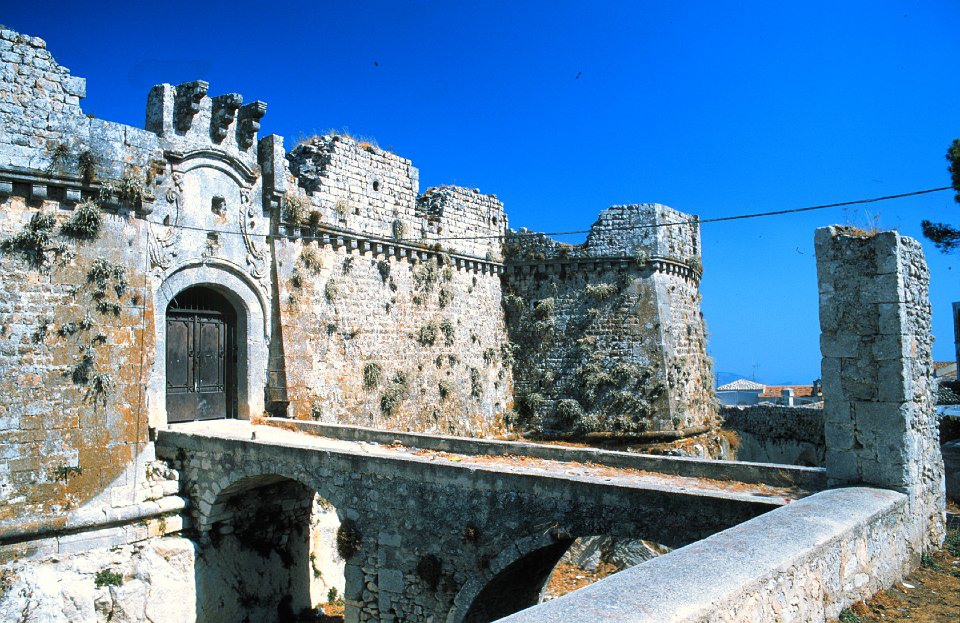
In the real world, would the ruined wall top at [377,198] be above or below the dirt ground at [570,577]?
above

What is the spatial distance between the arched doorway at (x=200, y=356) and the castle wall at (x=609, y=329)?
8.17m

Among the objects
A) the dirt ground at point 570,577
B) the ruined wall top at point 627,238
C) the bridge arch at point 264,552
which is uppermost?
the ruined wall top at point 627,238

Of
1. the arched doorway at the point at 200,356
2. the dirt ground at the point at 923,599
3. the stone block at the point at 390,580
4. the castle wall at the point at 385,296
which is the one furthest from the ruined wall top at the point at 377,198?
the dirt ground at the point at 923,599

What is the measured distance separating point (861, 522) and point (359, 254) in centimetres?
1163

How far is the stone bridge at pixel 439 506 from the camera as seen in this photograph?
6742 mm

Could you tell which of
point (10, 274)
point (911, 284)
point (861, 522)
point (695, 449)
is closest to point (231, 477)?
point (10, 274)

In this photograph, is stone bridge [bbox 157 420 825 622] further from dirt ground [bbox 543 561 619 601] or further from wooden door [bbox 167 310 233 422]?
dirt ground [bbox 543 561 619 601]

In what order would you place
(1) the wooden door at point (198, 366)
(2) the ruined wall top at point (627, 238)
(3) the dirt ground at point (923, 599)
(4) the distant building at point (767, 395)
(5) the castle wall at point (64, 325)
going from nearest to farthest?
(3) the dirt ground at point (923, 599), (5) the castle wall at point (64, 325), (1) the wooden door at point (198, 366), (2) the ruined wall top at point (627, 238), (4) the distant building at point (767, 395)

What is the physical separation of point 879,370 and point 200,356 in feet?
36.8

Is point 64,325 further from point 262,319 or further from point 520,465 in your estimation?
point 520,465

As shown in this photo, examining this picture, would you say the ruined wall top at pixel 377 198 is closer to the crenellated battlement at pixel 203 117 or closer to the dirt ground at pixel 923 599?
the crenellated battlement at pixel 203 117

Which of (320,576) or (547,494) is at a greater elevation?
(547,494)

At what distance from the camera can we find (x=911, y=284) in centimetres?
655

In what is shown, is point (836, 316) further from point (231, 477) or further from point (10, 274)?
point (10, 274)
